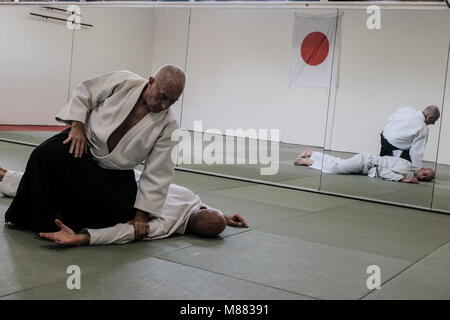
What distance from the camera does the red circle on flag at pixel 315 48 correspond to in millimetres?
5879

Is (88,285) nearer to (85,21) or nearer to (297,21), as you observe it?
(297,21)

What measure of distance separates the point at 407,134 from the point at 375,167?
51cm

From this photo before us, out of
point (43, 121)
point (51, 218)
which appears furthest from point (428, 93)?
point (43, 121)

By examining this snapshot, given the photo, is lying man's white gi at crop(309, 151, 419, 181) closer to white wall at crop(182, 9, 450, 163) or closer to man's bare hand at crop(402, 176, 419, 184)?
man's bare hand at crop(402, 176, 419, 184)

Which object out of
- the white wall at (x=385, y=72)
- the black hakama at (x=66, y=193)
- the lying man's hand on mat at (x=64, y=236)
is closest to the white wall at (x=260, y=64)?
the white wall at (x=385, y=72)

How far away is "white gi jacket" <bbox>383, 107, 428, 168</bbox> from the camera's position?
5.36 metres

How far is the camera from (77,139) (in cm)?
300

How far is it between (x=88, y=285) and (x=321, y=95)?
13.6 feet

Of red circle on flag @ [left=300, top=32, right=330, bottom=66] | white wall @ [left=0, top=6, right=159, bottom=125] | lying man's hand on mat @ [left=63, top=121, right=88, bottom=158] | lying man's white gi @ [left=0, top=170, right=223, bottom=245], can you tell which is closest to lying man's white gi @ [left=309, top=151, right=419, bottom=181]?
red circle on flag @ [left=300, top=32, right=330, bottom=66]

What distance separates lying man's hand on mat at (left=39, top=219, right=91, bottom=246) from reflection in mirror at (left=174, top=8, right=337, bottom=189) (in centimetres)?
347

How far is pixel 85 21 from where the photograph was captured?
7.62 m

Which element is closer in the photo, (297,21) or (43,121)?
(297,21)

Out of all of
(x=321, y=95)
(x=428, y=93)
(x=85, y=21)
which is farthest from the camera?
(x=85, y=21)
